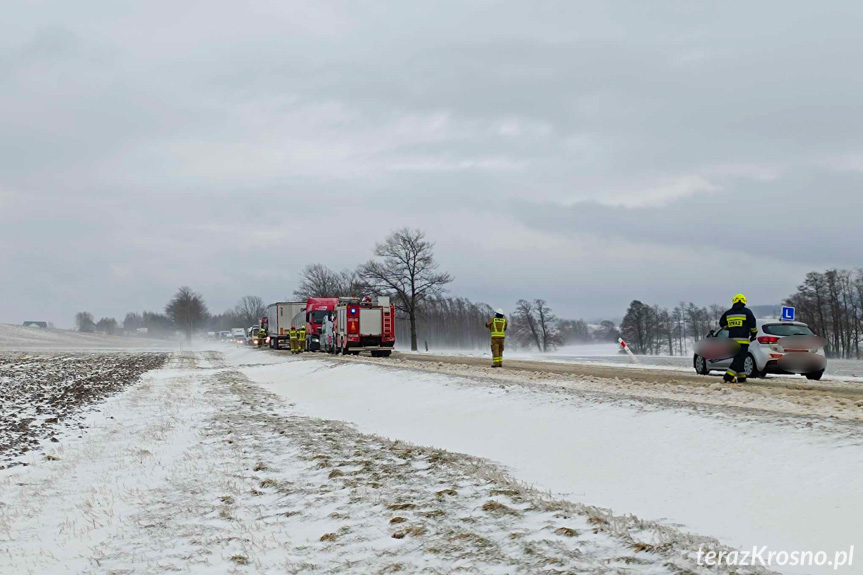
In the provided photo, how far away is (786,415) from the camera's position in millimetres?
10156

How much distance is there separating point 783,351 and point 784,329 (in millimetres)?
632

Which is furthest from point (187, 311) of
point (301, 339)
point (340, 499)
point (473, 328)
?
point (340, 499)

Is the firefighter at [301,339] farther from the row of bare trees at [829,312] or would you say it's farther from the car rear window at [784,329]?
the row of bare trees at [829,312]

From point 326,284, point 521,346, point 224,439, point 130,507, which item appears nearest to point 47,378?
point 224,439

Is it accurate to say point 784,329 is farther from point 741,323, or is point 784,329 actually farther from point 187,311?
point 187,311

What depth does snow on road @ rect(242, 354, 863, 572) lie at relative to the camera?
20.8ft

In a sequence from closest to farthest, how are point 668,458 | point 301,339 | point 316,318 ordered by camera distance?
point 668,458
point 316,318
point 301,339

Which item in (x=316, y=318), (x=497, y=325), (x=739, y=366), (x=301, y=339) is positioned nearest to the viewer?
(x=739, y=366)

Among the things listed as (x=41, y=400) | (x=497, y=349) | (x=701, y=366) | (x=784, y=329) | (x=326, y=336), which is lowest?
(x=41, y=400)

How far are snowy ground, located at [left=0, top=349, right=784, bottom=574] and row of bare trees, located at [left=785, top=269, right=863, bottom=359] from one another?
252ft

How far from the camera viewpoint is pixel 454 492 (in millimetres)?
7930

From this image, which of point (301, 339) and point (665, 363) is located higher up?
point (301, 339)

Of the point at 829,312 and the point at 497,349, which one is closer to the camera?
the point at 497,349

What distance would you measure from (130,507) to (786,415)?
864cm
